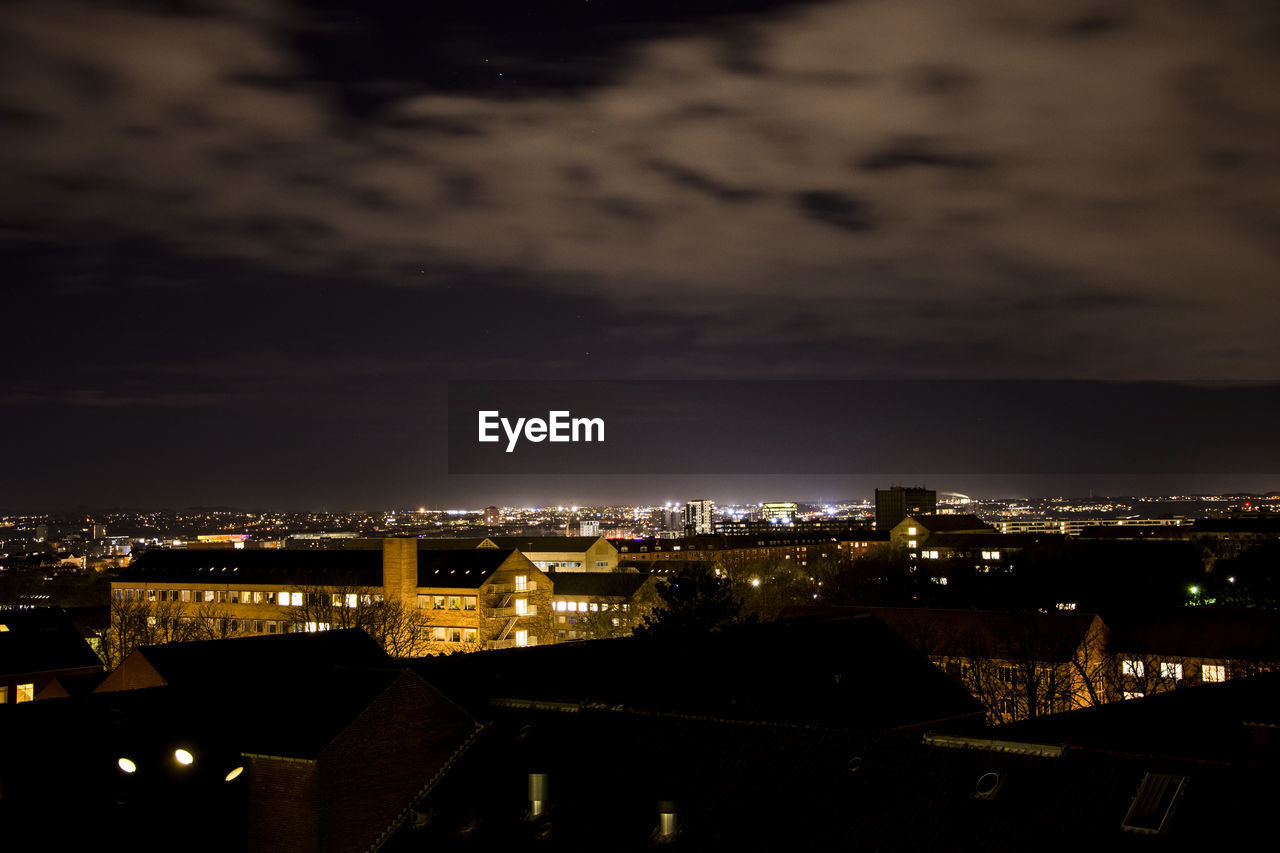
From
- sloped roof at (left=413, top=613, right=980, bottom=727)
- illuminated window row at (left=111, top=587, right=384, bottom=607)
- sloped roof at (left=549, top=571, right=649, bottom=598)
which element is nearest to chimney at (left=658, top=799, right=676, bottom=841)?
sloped roof at (left=413, top=613, right=980, bottom=727)

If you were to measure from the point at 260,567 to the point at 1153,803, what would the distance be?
9050 cm

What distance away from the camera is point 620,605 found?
99688 millimetres

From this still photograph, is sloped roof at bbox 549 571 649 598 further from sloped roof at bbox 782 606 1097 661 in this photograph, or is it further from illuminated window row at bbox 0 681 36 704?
illuminated window row at bbox 0 681 36 704

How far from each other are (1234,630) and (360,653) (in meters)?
42.3

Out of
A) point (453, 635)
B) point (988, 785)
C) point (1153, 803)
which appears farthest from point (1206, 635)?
point (453, 635)

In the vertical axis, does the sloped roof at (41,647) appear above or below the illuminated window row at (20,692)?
above

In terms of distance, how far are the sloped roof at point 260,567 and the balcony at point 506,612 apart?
967cm

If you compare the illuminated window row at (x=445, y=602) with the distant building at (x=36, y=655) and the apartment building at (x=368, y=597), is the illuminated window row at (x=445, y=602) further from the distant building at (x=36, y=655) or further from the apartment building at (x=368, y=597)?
the distant building at (x=36, y=655)

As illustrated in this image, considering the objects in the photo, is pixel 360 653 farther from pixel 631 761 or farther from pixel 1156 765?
pixel 1156 765

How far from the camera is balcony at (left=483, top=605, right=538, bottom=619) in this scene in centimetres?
8694

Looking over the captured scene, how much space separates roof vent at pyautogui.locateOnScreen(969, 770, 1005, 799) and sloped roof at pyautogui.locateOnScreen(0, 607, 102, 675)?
49.9 meters

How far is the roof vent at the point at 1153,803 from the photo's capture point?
18312mm

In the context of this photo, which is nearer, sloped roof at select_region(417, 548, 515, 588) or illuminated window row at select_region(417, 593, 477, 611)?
illuminated window row at select_region(417, 593, 477, 611)

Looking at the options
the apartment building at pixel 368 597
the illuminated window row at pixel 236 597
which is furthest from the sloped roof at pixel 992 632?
the illuminated window row at pixel 236 597
